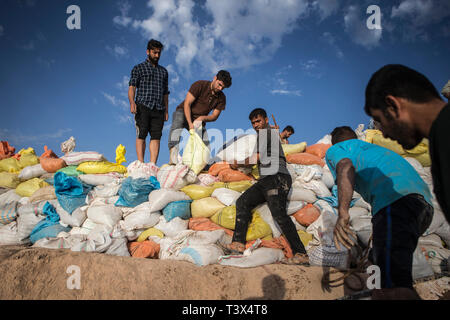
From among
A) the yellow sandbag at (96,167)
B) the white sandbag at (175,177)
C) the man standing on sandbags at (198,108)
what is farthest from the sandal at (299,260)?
the yellow sandbag at (96,167)

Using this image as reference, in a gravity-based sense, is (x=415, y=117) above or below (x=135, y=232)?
above

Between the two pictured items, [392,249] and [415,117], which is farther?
[392,249]

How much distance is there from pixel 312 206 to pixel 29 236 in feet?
11.5

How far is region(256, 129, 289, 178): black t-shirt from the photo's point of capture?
2586 millimetres

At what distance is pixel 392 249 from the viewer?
1275 mm

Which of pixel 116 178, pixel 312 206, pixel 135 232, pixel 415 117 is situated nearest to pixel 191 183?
pixel 135 232

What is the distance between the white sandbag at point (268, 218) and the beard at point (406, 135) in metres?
1.83

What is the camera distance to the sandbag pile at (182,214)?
230 centimetres

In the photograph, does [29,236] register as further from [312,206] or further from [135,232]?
[312,206]

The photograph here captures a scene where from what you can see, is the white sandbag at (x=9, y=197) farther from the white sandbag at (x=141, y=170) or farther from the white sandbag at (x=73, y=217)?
the white sandbag at (x=141, y=170)

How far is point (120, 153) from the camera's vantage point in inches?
168

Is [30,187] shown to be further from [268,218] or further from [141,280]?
[268,218]

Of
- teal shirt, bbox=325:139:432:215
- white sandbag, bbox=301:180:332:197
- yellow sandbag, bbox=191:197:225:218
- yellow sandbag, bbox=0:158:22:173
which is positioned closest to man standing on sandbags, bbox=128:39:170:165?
yellow sandbag, bbox=191:197:225:218

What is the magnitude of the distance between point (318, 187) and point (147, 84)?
3010 millimetres
